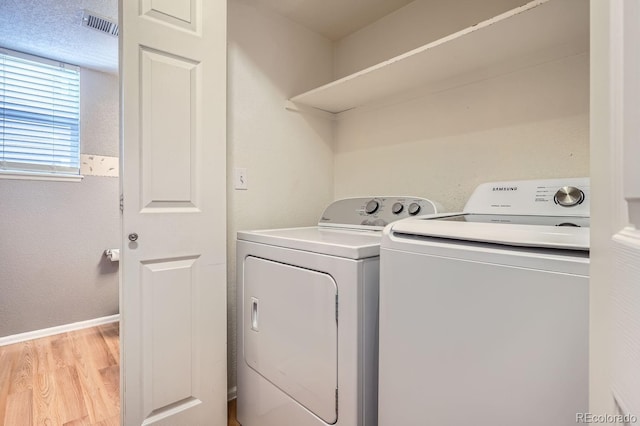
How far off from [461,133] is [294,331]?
125 cm

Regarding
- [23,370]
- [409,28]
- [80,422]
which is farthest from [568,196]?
[23,370]

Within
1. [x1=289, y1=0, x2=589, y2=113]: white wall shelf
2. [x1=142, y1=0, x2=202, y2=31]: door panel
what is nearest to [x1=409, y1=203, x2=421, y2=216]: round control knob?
[x1=289, y1=0, x2=589, y2=113]: white wall shelf

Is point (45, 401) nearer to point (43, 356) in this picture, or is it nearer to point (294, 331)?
point (43, 356)

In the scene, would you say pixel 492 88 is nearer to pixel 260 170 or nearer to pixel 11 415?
pixel 260 170

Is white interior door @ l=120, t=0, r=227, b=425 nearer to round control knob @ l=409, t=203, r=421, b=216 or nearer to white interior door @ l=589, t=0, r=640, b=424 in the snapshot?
round control knob @ l=409, t=203, r=421, b=216

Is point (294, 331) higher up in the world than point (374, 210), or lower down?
lower down

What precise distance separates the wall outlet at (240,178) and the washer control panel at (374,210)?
1.63 feet

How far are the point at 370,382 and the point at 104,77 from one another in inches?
134

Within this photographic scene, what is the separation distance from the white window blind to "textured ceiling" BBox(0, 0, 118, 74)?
12 centimetres

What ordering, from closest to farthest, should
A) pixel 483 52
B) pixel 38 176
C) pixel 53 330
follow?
pixel 483 52
pixel 38 176
pixel 53 330

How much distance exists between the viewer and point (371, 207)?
1689mm

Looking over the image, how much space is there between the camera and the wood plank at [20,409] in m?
1.62

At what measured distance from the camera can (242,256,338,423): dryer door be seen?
1117 millimetres

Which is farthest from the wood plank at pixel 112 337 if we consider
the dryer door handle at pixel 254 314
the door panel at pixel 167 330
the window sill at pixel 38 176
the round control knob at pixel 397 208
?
the round control knob at pixel 397 208
